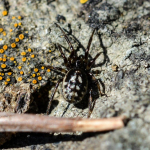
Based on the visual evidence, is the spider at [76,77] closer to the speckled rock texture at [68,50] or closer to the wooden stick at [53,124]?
the speckled rock texture at [68,50]

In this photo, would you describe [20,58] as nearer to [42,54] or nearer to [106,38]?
[42,54]

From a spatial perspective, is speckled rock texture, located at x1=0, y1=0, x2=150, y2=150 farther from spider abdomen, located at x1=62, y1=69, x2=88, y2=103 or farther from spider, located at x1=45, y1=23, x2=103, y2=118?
spider abdomen, located at x1=62, y1=69, x2=88, y2=103

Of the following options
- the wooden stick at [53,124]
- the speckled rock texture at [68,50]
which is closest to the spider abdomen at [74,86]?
the speckled rock texture at [68,50]

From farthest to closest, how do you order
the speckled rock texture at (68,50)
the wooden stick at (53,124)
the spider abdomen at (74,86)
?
the spider abdomen at (74,86), the speckled rock texture at (68,50), the wooden stick at (53,124)

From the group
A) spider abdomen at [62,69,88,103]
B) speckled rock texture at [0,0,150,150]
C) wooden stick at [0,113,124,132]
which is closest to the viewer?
wooden stick at [0,113,124,132]

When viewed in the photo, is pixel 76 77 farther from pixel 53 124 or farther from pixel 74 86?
pixel 53 124

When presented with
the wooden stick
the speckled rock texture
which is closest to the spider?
the speckled rock texture

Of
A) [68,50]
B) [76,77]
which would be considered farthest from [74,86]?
[68,50]
